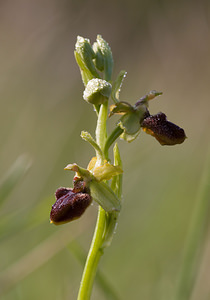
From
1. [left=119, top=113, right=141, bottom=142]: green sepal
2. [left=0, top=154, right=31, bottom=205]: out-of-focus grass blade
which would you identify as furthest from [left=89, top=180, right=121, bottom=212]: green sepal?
[left=0, top=154, right=31, bottom=205]: out-of-focus grass blade

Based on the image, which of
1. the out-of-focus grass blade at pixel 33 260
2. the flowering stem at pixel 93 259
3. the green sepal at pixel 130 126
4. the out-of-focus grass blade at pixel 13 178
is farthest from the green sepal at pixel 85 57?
the out-of-focus grass blade at pixel 33 260

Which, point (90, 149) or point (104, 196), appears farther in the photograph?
point (90, 149)

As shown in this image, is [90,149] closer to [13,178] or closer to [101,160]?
[13,178]

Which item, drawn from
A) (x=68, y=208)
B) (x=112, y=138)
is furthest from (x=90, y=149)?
(x=68, y=208)

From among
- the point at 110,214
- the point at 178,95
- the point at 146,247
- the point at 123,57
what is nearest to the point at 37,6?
the point at 123,57

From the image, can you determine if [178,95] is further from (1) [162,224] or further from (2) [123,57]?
(1) [162,224]

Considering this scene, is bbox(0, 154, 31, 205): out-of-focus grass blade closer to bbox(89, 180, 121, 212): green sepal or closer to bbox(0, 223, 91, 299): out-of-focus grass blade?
bbox(0, 223, 91, 299): out-of-focus grass blade

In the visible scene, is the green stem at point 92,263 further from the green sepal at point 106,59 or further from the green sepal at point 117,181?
the green sepal at point 106,59
